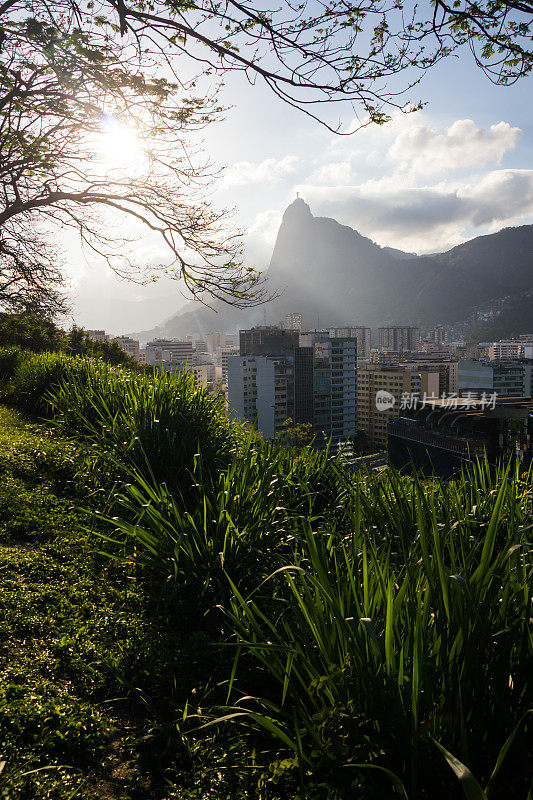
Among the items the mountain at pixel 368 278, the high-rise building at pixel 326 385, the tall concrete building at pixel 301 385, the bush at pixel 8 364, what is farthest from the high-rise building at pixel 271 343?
the mountain at pixel 368 278

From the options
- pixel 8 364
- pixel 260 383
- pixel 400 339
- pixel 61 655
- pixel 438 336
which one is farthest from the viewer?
pixel 438 336

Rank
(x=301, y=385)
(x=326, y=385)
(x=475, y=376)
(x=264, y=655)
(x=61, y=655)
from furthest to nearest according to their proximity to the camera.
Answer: (x=475, y=376)
(x=326, y=385)
(x=301, y=385)
(x=61, y=655)
(x=264, y=655)

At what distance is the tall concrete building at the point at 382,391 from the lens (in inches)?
2328

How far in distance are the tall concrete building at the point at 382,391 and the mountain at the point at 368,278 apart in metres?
62.9

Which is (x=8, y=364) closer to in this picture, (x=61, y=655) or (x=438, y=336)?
(x=61, y=655)

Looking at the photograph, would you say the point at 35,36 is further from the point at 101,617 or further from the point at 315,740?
the point at 315,740

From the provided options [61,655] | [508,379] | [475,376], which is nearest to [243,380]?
Result: [475,376]

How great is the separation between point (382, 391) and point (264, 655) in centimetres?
6334

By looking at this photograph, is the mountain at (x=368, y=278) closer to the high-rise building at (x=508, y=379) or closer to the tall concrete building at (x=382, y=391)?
the tall concrete building at (x=382, y=391)

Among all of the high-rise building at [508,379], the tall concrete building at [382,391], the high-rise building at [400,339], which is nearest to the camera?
the tall concrete building at [382,391]

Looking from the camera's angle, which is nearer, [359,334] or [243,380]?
[243,380]

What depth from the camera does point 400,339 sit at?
5221 inches

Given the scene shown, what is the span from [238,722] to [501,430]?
16042mm

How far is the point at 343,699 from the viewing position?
Result: 4.28 ft
